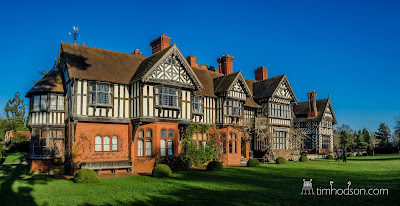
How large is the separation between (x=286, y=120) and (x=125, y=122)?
74.0 feet

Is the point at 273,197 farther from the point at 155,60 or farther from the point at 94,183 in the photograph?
the point at 155,60

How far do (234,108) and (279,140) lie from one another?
9.77 meters

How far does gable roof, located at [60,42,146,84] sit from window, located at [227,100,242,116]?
10.0m

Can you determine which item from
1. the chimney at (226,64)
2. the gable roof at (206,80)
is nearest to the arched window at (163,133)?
the gable roof at (206,80)

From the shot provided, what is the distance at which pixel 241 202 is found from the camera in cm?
1364

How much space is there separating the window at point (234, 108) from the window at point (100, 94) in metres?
12.6

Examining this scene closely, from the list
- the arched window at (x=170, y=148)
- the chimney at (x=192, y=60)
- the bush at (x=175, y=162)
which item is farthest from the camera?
the chimney at (x=192, y=60)

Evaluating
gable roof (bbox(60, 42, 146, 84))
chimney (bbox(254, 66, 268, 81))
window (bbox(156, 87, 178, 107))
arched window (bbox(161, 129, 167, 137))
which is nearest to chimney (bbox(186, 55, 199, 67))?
gable roof (bbox(60, 42, 146, 84))

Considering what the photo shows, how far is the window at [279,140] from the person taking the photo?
38969 millimetres

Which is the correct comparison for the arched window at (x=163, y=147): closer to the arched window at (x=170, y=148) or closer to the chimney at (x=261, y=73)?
the arched window at (x=170, y=148)

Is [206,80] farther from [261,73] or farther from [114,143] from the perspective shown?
[261,73]

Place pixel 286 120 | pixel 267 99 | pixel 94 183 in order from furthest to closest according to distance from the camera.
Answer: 1. pixel 286 120
2. pixel 267 99
3. pixel 94 183

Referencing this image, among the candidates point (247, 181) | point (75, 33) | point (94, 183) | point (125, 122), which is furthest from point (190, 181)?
point (75, 33)

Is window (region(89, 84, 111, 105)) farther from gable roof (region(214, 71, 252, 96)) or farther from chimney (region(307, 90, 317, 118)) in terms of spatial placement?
chimney (region(307, 90, 317, 118))
